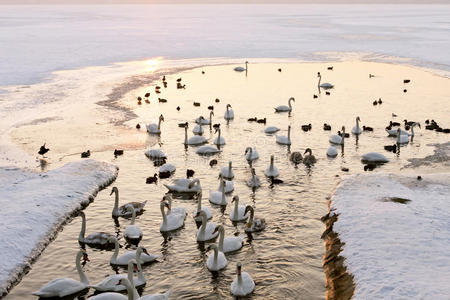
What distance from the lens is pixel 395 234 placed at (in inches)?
677

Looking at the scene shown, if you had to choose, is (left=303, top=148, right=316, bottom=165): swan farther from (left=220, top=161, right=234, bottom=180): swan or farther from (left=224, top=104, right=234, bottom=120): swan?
(left=224, top=104, right=234, bottom=120): swan

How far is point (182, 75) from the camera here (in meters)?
54.8

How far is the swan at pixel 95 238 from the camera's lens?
17859 mm

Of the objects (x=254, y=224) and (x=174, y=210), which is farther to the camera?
(x=174, y=210)

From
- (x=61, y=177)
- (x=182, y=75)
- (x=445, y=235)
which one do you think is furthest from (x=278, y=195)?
(x=182, y=75)

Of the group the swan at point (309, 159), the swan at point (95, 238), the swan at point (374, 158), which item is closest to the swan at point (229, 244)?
the swan at point (95, 238)

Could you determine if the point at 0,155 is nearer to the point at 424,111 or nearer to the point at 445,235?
the point at 445,235

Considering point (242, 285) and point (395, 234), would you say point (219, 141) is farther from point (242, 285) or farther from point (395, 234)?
point (242, 285)

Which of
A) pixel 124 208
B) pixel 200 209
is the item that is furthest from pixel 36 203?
pixel 200 209

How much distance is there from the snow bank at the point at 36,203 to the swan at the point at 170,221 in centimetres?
383

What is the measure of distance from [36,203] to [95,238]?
4.17 metres

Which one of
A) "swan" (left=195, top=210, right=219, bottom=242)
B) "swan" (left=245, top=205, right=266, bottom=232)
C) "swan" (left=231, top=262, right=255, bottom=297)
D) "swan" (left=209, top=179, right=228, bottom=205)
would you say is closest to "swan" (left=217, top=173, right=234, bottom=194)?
"swan" (left=209, top=179, right=228, bottom=205)

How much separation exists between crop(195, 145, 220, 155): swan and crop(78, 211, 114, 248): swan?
1031cm

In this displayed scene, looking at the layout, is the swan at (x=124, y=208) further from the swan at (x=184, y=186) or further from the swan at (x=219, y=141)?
the swan at (x=219, y=141)
